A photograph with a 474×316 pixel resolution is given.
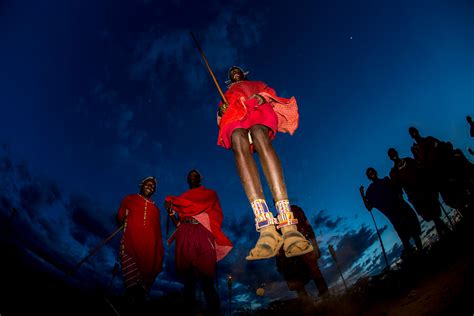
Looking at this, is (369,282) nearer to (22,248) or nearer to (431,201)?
(431,201)

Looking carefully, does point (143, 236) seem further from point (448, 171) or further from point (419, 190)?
point (448, 171)

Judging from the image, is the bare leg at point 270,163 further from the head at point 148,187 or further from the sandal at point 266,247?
the head at point 148,187

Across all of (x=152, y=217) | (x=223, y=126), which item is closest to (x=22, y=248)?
(x=152, y=217)

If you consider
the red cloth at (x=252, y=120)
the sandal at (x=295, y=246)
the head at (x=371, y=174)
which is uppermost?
the head at (x=371, y=174)

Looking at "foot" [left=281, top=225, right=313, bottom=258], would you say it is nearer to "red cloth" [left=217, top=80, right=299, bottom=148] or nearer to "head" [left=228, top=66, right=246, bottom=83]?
"red cloth" [left=217, top=80, right=299, bottom=148]

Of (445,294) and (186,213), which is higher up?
(186,213)

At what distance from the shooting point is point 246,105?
8.05 ft

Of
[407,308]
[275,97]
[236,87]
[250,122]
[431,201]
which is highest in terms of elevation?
[236,87]

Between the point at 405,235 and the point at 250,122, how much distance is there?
21.7 feet

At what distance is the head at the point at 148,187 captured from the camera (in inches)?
233

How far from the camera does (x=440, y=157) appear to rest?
21.9 feet

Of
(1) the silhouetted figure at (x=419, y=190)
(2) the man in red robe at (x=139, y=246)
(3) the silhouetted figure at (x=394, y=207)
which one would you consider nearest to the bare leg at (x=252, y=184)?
(2) the man in red robe at (x=139, y=246)

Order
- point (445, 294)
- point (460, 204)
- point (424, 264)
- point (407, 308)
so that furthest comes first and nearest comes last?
1. point (460, 204)
2. point (424, 264)
3. point (407, 308)
4. point (445, 294)

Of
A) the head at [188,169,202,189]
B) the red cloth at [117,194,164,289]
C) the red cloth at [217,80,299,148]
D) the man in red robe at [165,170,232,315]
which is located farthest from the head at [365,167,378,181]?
the red cloth at [117,194,164,289]
